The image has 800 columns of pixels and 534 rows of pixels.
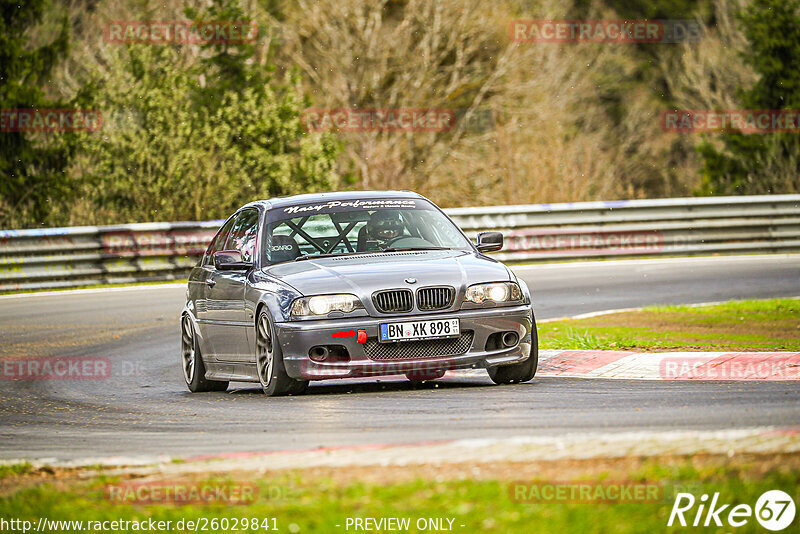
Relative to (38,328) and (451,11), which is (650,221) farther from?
(451,11)

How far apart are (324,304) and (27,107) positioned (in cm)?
1962

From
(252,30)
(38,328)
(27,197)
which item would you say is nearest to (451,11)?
(252,30)

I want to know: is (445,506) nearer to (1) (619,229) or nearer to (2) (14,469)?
(2) (14,469)

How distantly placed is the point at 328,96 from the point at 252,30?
323 inches

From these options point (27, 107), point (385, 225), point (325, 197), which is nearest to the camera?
point (385, 225)

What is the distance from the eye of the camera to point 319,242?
35.0ft

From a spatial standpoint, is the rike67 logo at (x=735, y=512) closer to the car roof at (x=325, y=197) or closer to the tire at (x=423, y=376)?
the tire at (x=423, y=376)

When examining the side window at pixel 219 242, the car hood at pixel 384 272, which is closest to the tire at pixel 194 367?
the side window at pixel 219 242
